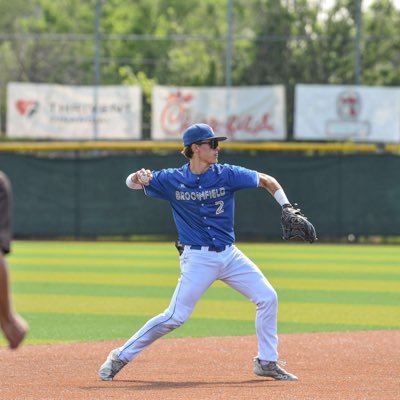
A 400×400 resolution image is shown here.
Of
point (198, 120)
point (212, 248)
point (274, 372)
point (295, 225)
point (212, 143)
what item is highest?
point (212, 143)

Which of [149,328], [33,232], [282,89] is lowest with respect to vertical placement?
[33,232]

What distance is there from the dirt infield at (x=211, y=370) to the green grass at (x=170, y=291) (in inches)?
36.2

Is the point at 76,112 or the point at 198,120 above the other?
the point at 76,112

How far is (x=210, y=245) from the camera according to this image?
7.78 meters

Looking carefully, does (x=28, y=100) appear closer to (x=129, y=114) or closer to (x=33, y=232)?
(x=129, y=114)

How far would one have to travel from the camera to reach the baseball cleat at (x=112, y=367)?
7805 millimetres

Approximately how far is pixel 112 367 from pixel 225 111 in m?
21.0

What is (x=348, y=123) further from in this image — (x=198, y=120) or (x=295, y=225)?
(x=295, y=225)

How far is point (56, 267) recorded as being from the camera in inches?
738

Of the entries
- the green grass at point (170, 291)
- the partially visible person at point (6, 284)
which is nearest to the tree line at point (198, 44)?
the green grass at point (170, 291)

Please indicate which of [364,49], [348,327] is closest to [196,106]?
[364,49]

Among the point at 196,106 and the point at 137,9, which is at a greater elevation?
the point at 137,9

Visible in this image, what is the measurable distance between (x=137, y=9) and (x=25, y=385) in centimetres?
5688

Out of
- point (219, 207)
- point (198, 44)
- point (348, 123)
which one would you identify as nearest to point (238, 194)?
point (348, 123)
